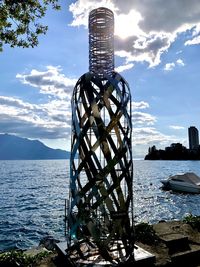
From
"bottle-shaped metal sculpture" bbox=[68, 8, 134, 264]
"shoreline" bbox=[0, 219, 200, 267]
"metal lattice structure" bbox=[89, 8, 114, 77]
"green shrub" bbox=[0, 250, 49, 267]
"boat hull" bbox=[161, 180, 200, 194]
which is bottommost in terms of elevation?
"boat hull" bbox=[161, 180, 200, 194]

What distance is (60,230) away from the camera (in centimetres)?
3519

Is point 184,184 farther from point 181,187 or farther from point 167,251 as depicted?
point 167,251

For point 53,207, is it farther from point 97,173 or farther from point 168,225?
point 97,173

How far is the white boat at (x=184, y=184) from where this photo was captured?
221 feet

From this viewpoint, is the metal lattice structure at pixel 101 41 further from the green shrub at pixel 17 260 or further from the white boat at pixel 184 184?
the white boat at pixel 184 184

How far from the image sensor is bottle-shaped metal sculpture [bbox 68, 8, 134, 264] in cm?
1030

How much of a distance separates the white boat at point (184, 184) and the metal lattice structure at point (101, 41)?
6026 centimetres

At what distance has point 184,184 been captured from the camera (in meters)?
69.8

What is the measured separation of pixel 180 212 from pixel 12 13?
4189cm

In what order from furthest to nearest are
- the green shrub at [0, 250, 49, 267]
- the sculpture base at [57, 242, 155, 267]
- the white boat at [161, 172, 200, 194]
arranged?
the white boat at [161, 172, 200, 194] < the green shrub at [0, 250, 49, 267] < the sculpture base at [57, 242, 155, 267]

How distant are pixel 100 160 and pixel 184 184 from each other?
62.7 meters

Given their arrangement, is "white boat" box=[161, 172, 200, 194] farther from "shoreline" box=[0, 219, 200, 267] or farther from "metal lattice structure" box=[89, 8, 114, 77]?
"metal lattice structure" box=[89, 8, 114, 77]

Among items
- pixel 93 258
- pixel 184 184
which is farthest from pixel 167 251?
pixel 184 184

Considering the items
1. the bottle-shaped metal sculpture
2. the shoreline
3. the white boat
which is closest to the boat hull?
the white boat
